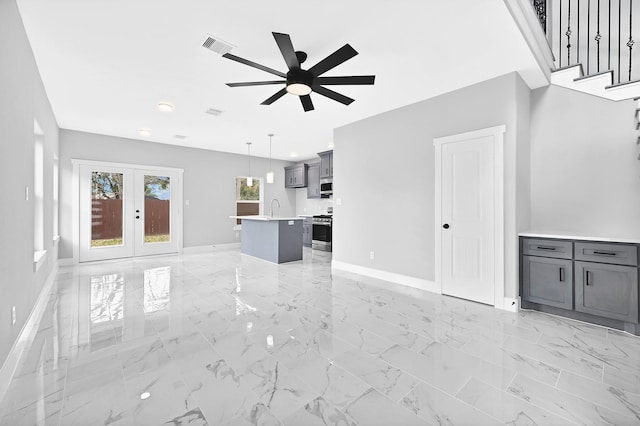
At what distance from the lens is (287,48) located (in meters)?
2.33

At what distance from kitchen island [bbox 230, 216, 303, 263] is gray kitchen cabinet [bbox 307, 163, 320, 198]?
88.4 inches

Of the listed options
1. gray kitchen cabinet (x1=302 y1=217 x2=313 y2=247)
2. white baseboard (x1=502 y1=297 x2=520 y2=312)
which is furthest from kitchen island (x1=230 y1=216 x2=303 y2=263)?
white baseboard (x1=502 y1=297 x2=520 y2=312)

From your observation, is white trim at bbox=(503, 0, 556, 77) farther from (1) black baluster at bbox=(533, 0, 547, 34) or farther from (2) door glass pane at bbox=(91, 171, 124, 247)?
(2) door glass pane at bbox=(91, 171, 124, 247)

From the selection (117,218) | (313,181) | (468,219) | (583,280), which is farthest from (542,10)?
Answer: (117,218)

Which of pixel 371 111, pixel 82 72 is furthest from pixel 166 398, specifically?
pixel 371 111

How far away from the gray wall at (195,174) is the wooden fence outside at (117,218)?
41 cm

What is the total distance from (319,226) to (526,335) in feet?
18.0

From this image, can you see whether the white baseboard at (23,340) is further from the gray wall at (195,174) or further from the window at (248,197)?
the window at (248,197)

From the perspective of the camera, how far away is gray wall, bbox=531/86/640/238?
3.08 metres

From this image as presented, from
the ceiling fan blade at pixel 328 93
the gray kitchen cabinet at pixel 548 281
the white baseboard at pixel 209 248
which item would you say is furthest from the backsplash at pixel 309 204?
the gray kitchen cabinet at pixel 548 281

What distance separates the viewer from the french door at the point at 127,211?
5.95m

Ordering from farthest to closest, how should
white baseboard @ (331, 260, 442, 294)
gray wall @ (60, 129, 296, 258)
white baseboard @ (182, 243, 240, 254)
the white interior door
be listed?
white baseboard @ (182, 243, 240, 254), gray wall @ (60, 129, 296, 258), white baseboard @ (331, 260, 442, 294), the white interior door

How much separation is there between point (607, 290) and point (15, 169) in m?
5.27

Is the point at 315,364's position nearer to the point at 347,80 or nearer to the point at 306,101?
the point at 347,80
